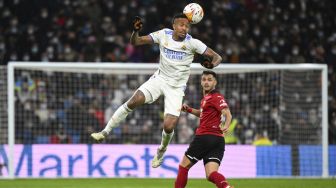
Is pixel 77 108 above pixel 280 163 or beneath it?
above

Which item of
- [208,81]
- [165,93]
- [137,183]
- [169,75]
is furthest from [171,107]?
A: [137,183]

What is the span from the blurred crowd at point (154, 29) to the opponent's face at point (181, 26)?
38.0ft

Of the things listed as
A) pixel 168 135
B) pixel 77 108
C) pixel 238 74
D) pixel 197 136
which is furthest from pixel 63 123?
pixel 197 136

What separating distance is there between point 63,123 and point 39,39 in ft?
18.7

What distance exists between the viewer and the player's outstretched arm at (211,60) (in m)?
12.6

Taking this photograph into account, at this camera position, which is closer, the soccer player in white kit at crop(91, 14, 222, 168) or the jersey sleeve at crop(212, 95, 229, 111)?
the jersey sleeve at crop(212, 95, 229, 111)

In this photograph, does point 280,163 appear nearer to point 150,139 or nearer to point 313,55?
point 150,139

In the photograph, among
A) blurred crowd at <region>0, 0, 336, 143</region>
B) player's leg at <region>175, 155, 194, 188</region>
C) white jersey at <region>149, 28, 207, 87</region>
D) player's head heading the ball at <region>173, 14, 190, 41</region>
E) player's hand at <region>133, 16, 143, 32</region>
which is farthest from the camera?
blurred crowd at <region>0, 0, 336, 143</region>

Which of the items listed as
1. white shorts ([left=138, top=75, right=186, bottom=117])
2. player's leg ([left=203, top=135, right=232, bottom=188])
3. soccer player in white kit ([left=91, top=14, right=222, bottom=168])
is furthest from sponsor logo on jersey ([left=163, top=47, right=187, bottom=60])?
player's leg ([left=203, top=135, right=232, bottom=188])

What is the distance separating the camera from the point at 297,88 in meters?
21.4

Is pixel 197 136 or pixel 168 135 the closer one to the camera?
pixel 197 136

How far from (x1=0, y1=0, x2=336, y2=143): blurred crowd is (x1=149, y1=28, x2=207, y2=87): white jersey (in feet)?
37.1

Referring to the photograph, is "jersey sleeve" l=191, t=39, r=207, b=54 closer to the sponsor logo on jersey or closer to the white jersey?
the white jersey

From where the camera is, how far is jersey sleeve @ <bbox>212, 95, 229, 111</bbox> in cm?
1174
